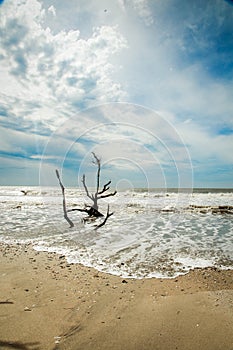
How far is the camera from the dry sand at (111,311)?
11.5 ft

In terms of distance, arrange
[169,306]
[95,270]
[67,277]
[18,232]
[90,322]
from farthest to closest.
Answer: [18,232] < [95,270] < [67,277] < [169,306] < [90,322]

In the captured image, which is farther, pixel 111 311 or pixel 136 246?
pixel 136 246

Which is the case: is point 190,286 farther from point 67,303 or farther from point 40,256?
point 40,256

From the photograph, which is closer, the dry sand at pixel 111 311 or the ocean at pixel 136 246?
the dry sand at pixel 111 311

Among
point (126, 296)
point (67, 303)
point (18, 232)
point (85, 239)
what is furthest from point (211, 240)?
point (18, 232)

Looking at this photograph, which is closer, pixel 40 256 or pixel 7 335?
pixel 7 335

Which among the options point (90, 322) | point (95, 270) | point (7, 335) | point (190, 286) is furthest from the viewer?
point (95, 270)

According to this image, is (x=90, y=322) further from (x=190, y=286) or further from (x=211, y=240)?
(x=211, y=240)

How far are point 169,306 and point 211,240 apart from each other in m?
7.22

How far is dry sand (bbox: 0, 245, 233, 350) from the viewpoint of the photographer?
3.52 m

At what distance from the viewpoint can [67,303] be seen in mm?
4812

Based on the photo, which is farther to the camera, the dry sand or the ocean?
the ocean

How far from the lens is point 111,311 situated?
4.46 meters

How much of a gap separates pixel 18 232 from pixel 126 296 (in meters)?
8.92
